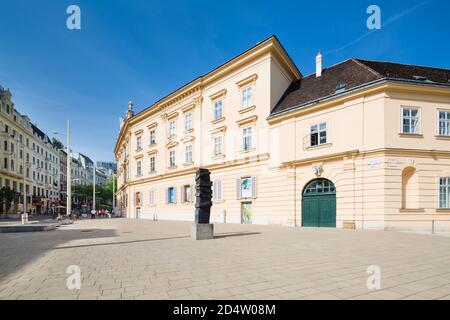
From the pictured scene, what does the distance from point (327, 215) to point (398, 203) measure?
4.14 metres

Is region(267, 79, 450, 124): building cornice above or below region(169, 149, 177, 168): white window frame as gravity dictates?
Answer: above

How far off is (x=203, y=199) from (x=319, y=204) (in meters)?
9.28

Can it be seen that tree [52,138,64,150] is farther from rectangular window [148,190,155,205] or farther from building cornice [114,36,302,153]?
building cornice [114,36,302,153]

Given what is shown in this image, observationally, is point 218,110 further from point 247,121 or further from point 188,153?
point 188,153

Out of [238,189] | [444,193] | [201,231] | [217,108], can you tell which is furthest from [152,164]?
[444,193]

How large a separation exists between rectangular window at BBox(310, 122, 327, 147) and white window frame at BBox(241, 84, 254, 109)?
247 inches

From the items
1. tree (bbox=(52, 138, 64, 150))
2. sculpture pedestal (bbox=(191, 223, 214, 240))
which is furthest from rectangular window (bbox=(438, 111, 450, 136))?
tree (bbox=(52, 138, 64, 150))

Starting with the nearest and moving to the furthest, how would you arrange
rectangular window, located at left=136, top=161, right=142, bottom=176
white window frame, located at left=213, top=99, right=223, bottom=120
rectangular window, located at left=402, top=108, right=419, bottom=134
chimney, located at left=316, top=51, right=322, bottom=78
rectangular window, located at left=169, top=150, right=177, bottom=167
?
rectangular window, located at left=402, top=108, right=419, bottom=134 < chimney, located at left=316, top=51, right=322, bottom=78 < white window frame, located at left=213, top=99, right=223, bottom=120 < rectangular window, located at left=169, top=150, right=177, bottom=167 < rectangular window, located at left=136, top=161, right=142, bottom=176

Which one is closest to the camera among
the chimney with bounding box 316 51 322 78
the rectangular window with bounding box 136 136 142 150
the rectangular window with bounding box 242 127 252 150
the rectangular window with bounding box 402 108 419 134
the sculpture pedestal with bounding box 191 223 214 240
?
the sculpture pedestal with bounding box 191 223 214 240

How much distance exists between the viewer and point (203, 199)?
13133 mm

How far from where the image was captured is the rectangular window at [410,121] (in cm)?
1669

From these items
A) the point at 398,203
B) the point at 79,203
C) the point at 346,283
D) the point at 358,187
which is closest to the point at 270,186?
the point at 358,187

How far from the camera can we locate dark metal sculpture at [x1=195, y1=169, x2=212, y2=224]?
41.7ft
